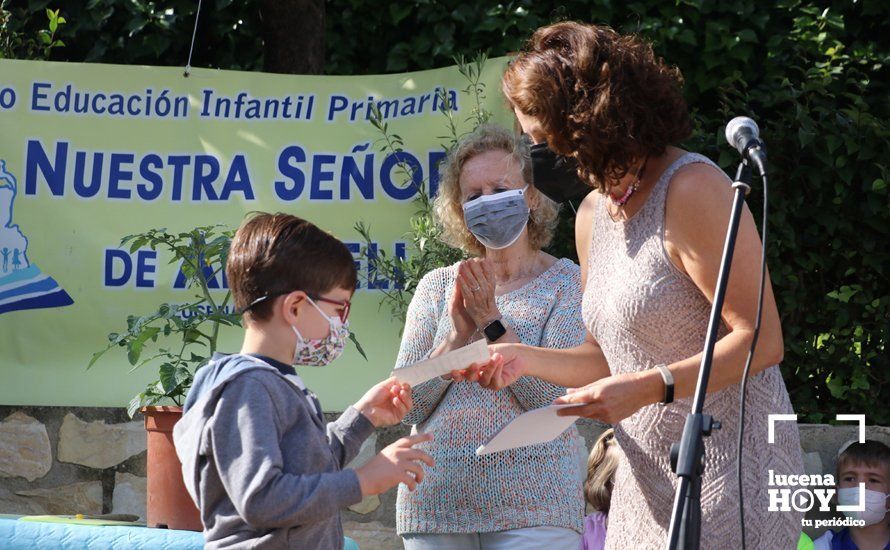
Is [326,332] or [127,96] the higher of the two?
[127,96]

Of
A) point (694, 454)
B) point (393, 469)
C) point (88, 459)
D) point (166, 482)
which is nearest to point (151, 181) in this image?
point (88, 459)

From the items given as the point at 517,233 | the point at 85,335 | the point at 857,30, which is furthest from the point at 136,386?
the point at 857,30

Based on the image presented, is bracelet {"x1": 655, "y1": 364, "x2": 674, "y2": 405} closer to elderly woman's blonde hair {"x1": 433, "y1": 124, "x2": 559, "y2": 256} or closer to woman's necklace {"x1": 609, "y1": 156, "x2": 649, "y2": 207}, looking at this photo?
woman's necklace {"x1": 609, "y1": 156, "x2": 649, "y2": 207}

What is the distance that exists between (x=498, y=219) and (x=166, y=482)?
1150 mm

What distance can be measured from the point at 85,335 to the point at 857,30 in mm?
3562

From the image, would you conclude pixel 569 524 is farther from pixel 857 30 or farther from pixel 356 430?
pixel 857 30

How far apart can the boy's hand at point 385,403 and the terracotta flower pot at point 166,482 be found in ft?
3.36

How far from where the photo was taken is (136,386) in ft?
14.6

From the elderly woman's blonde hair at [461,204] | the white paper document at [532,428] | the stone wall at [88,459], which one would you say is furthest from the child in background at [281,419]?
the stone wall at [88,459]

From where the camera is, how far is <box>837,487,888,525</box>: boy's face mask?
4219 mm

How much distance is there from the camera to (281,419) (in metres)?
2.05

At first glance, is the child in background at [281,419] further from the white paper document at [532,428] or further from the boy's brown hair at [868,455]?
the boy's brown hair at [868,455]

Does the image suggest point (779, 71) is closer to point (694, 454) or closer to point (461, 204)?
point (461, 204)

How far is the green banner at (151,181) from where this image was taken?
14.9ft
